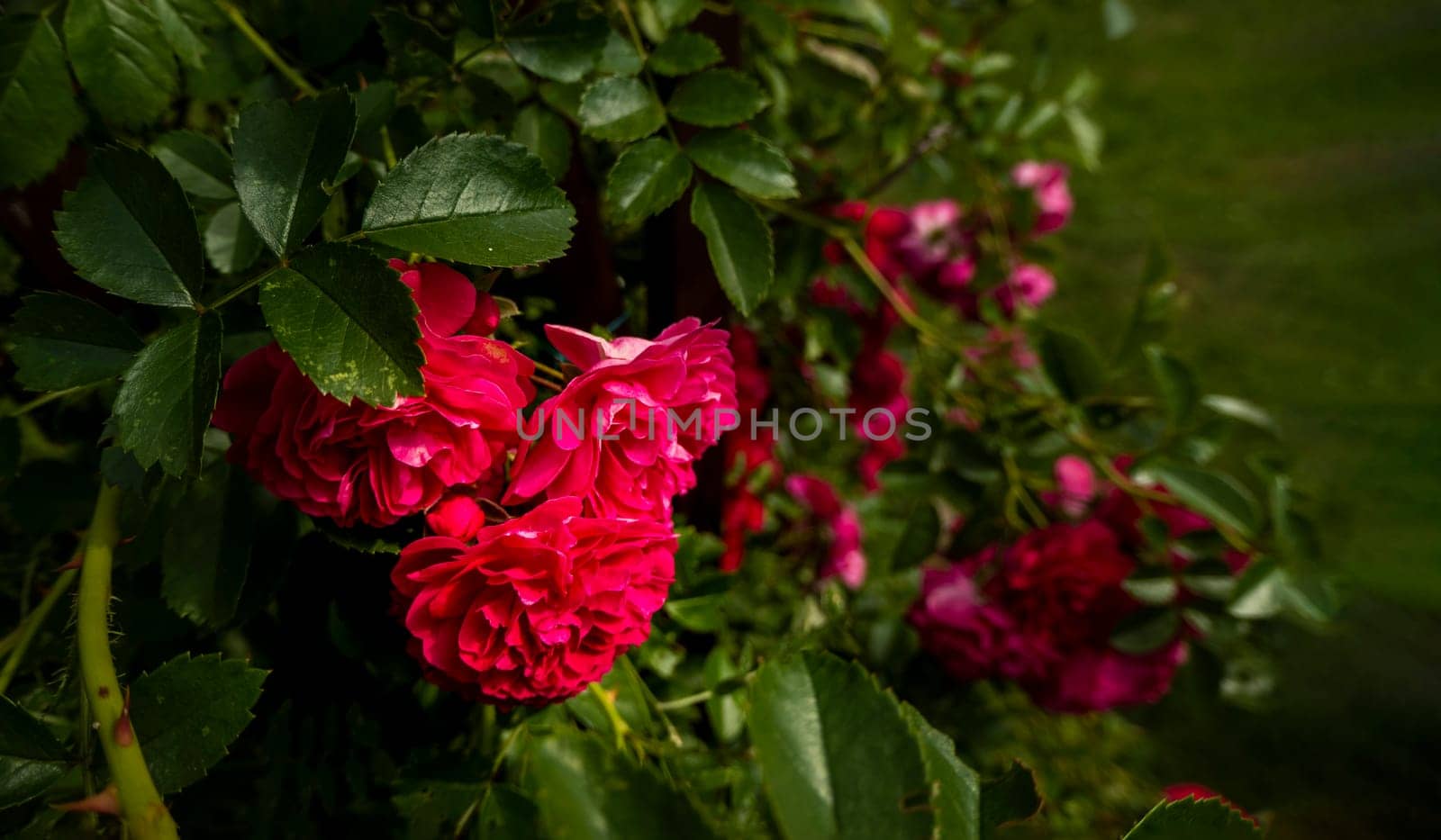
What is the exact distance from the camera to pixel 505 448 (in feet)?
1.57

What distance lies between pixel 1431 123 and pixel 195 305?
488cm

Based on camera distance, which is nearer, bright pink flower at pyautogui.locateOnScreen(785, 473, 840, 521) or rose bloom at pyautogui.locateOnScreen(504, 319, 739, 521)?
rose bloom at pyautogui.locateOnScreen(504, 319, 739, 521)

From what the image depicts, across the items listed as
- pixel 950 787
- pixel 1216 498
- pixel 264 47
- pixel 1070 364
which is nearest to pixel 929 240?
pixel 1070 364

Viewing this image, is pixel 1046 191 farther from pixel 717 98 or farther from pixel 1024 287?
pixel 717 98

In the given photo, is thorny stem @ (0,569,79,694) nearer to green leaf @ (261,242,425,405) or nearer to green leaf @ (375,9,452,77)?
green leaf @ (261,242,425,405)

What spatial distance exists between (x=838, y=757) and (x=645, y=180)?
1.36 feet

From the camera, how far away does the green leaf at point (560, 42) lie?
0.56 m

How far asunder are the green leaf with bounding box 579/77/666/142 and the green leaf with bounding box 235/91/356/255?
172 mm

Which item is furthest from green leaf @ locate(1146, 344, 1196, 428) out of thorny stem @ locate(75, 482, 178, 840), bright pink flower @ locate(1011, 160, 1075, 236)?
thorny stem @ locate(75, 482, 178, 840)

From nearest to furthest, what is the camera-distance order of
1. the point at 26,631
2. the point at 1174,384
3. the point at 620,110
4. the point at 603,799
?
the point at 603,799
the point at 26,631
the point at 620,110
the point at 1174,384

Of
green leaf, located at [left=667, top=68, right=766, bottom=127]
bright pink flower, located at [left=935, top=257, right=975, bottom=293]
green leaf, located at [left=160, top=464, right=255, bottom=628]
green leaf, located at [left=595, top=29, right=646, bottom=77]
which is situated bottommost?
bright pink flower, located at [left=935, top=257, right=975, bottom=293]

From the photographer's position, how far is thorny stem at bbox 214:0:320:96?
1.96 feet

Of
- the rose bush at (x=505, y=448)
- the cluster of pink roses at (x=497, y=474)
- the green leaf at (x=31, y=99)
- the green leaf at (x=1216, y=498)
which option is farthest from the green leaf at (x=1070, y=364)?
the green leaf at (x=31, y=99)

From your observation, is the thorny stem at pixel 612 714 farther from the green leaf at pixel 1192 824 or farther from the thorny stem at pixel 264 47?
the thorny stem at pixel 264 47
